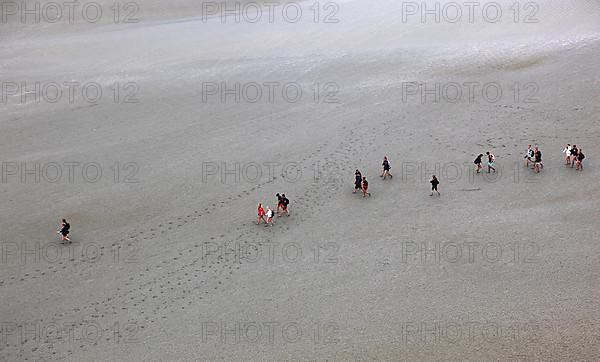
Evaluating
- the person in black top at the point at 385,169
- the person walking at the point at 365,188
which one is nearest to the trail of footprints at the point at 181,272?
the person walking at the point at 365,188

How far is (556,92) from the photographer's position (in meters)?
31.7

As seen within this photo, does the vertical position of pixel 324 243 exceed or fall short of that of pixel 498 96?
it falls short

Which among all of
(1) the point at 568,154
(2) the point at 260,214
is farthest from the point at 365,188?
(1) the point at 568,154

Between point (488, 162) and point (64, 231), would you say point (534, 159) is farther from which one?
point (64, 231)

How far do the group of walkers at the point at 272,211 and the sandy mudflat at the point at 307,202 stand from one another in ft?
1.09

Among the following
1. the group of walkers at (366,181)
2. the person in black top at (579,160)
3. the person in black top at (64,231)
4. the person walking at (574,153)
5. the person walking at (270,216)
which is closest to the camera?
the person in black top at (64,231)

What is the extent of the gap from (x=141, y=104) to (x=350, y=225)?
582 inches

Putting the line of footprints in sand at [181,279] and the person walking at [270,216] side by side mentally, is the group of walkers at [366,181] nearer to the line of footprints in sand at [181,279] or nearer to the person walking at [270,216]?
the line of footprints in sand at [181,279]

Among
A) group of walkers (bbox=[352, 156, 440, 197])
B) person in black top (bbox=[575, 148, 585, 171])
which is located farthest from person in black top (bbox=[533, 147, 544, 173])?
group of walkers (bbox=[352, 156, 440, 197])

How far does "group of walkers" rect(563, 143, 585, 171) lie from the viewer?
2512cm

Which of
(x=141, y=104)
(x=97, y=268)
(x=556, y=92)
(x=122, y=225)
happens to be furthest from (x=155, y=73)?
(x=556, y=92)

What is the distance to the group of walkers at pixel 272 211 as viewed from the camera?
2308 cm

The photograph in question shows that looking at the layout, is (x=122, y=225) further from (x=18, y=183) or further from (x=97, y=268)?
(x=18, y=183)

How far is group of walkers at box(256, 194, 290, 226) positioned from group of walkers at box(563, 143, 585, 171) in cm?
1112
